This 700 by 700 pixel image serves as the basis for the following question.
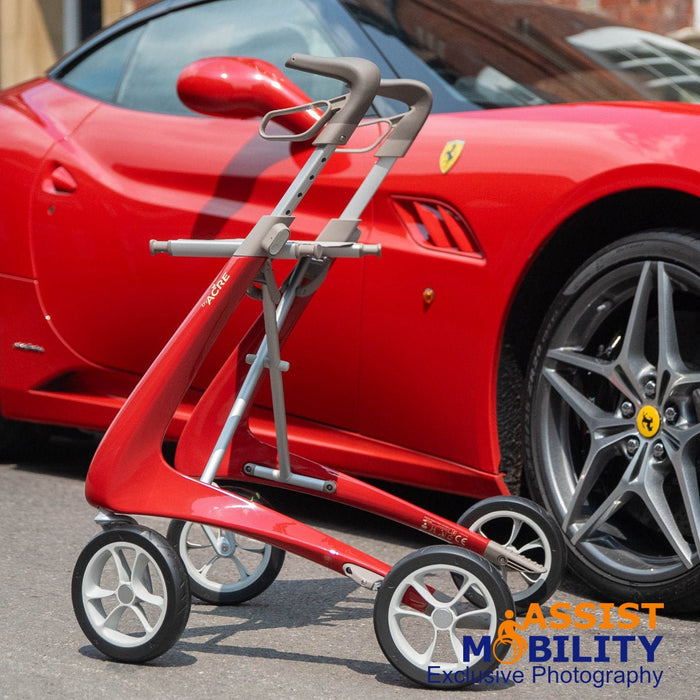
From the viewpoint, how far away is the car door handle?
381cm

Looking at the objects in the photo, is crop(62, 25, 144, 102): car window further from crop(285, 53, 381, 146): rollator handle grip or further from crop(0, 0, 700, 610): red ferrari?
crop(285, 53, 381, 146): rollator handle grip

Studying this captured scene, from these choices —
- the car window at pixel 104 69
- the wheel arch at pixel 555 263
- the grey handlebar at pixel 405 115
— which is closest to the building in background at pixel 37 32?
the car window at pixel 104 69

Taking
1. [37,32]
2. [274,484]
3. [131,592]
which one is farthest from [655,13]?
[131,592]

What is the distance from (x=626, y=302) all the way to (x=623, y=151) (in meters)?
0.34

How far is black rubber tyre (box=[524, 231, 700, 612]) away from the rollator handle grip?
68 centimetres

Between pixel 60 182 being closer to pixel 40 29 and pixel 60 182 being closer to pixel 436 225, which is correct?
pixel 436 225

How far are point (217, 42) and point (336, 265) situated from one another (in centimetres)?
101

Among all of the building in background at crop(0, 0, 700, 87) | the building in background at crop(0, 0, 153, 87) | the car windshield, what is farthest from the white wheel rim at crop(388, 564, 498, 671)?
the building in background at crop(0, 0, 153, 87)

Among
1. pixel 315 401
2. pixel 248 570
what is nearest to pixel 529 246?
pixel 315 401

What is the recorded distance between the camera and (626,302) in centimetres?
295

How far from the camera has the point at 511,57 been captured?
358 cm

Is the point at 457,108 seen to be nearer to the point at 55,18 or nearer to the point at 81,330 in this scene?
the point at 81,330

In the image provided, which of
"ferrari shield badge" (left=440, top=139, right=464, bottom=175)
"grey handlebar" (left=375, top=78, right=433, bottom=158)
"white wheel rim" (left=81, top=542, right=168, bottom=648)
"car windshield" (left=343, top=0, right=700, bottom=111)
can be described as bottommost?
"white wheel rim" (left=81, top=542, right=168, bottom=648)

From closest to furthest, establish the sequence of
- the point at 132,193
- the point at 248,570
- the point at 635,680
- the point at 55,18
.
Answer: the point at 635,680 < the point at 248,570 < the point at 132,193 < the point at 55,18
